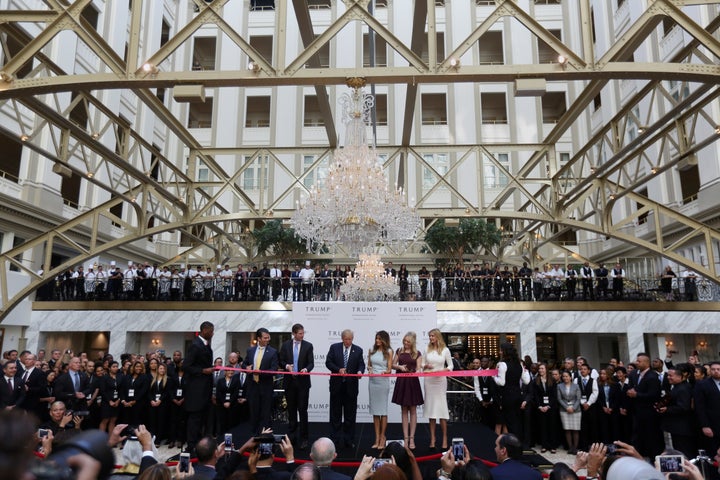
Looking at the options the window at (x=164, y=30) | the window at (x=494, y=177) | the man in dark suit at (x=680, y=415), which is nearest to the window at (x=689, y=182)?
the window at (x=494, y=177)

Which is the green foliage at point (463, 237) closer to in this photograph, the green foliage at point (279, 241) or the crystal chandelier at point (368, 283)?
the green foliage at point (279, 241)

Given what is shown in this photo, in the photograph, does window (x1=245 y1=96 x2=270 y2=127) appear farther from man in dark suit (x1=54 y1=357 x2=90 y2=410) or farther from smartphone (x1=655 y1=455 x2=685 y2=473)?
smartphone (x1=655 y1=455 x2=685 y2=473)

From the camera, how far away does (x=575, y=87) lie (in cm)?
2677

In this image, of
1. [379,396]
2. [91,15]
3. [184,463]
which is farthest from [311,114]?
[184,463]

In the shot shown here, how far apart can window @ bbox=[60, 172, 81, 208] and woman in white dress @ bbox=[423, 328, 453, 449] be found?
18.0 m

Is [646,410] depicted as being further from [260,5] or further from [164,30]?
[260,5]

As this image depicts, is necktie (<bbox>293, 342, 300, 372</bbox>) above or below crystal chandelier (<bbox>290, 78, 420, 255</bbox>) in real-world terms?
below

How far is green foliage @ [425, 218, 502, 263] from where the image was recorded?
68.1ft

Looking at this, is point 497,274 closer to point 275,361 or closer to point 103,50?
point 275,361

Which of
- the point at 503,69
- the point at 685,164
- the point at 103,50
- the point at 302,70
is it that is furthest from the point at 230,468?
the point at 685,164

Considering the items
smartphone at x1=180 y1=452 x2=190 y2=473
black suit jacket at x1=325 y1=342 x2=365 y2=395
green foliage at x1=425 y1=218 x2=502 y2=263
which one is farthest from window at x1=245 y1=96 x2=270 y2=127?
smartphone at x1=180 y1=452 x2=190 y2=473

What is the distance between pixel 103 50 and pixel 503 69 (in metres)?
5.56

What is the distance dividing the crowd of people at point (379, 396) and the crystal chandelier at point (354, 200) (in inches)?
99.0

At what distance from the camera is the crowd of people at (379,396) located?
6617 millimetres
